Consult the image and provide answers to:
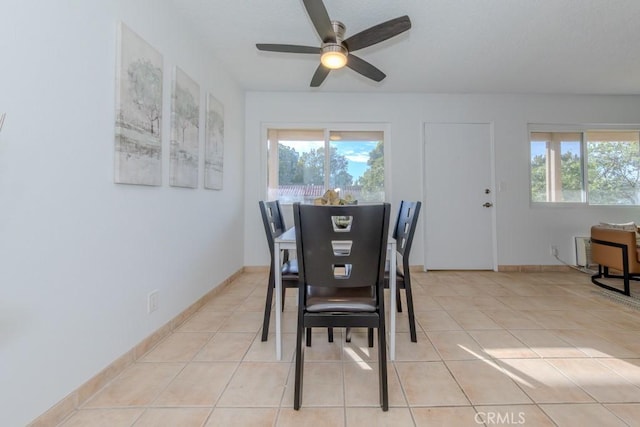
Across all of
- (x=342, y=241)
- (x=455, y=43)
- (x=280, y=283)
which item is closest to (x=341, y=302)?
(x=342, y=241)

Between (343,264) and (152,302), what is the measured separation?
4.34ft

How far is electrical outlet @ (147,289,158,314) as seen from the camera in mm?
1790

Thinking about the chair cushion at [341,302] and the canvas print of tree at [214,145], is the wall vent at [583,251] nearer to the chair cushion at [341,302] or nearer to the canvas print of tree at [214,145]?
the chair cushion at [341,302]

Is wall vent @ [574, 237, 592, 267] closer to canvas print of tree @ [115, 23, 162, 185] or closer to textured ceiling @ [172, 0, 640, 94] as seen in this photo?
textured ceiling @ [172, 0, 640, 94]

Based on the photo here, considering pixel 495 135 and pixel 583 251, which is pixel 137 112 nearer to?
pixel 495 135

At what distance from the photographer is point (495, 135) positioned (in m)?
3.87

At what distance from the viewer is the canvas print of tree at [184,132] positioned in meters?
2.05

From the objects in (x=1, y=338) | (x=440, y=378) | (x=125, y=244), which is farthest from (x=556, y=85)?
(x=1, y=338)

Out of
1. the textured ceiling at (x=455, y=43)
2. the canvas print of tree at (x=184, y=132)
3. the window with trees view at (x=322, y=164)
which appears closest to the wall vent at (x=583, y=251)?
the textured ceiling at (x=455, y=43)

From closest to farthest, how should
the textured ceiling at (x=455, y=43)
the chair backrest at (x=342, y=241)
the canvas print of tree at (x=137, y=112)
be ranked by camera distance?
the chair backrest at (x=342, y=241) → the canvas print of tree at (x=137, y=112) → the textured ceiling at (x=455, y=43)

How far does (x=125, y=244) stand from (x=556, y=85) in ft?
15.5

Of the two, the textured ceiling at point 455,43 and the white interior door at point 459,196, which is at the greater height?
the textured ceiling at point 455,43

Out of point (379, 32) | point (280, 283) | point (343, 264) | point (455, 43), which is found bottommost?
point (280, 283)

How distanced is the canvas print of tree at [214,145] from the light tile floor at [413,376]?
1.20 metres
